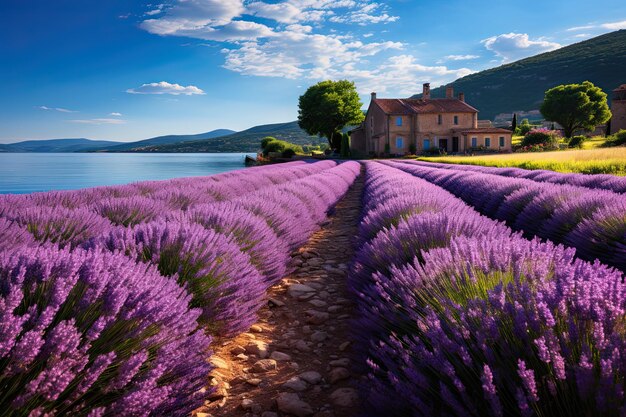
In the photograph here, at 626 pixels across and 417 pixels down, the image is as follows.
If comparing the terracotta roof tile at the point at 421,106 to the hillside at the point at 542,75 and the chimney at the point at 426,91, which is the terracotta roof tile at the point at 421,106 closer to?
the chimney at the point at 426,91

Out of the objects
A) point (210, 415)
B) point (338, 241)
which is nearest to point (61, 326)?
point (210, 415)

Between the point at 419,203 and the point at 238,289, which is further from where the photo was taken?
the point at 419,203

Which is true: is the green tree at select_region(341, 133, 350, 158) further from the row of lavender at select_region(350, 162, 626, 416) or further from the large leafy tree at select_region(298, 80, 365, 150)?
the row of lavender at select_region(350, 162, 626, 416)

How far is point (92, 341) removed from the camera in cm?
134

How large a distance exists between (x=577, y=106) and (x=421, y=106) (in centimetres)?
2782

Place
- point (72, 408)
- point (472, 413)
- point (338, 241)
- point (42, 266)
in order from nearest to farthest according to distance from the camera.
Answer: point (472, 413) < point (72, 408) < point (42, 266) < point (338, 241)

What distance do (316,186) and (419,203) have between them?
4.55 m

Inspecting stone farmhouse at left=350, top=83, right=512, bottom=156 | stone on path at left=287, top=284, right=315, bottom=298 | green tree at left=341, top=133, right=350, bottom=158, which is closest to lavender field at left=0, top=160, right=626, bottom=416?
stone on path at left=287, top=284, right=315, bottom=298

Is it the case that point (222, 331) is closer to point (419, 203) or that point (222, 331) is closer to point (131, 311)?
point (131, 311)

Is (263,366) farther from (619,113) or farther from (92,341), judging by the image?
(619,113)

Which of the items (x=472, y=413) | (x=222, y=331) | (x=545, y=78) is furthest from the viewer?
(x=545, y=78)

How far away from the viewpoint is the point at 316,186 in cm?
852

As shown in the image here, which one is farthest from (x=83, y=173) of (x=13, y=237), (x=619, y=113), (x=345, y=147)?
(x=619, y=113)

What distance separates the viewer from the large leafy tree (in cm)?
5541
